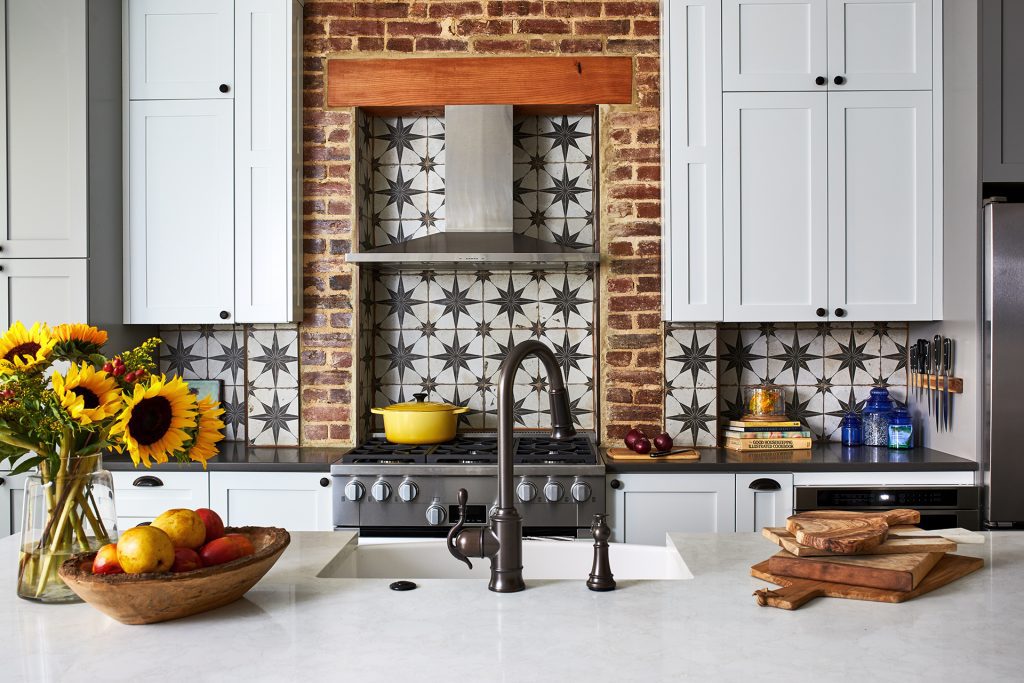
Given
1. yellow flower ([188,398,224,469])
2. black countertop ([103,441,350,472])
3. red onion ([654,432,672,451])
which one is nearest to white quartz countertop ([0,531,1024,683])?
yellow flower ([188,398,224,469])

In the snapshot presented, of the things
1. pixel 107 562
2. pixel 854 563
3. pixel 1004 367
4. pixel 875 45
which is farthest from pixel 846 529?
pixel 875 45

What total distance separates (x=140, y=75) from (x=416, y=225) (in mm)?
1256

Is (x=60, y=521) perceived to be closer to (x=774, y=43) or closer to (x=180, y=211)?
(x=180, y=211)

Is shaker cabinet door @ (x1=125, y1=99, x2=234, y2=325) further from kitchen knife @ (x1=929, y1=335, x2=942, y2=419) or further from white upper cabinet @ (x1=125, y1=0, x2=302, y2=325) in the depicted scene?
kitchen knife @ (x1=929, y1=335, x2=942, y2=419)

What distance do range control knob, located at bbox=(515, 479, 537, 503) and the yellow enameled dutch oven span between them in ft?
1.80

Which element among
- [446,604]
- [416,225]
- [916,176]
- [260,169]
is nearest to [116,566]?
[446,604]

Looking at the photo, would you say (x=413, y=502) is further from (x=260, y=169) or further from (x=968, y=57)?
(x=968, y=57)

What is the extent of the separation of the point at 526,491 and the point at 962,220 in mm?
1915

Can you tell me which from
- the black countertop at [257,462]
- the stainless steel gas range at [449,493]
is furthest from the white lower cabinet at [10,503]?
the stainless steel gas range at [449,493]

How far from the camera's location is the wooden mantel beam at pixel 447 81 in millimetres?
3424

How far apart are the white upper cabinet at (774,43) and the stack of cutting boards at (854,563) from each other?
215 centimetres

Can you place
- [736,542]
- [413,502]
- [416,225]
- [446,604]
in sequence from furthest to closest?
[416,225] → [413,502] → [736,542] → [446,604]

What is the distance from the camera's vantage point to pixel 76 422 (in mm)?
1348

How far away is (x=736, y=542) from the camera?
6.17ft
